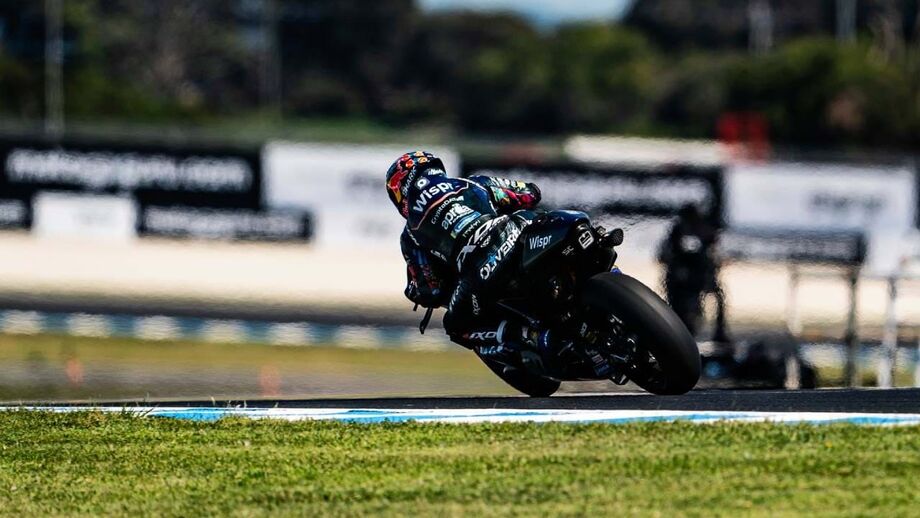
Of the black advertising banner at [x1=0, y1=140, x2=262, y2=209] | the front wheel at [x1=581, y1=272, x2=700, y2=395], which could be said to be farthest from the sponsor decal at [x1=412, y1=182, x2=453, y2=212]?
the black advertising banner at [x1=0, y1=140, x2=262, y2=209]

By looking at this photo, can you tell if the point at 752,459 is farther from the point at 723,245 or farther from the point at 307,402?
the point at 723,245

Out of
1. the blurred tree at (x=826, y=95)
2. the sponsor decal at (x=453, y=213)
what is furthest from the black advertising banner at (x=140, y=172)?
the blurred tree at (x=826, y=95)

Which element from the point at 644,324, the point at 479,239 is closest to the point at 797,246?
the point at 479,239

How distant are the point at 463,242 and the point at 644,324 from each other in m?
1.37

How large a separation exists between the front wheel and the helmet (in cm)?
161

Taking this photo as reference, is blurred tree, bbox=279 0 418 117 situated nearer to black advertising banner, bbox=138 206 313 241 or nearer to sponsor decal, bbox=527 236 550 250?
black advertising banner, bbox=138 206 313 241

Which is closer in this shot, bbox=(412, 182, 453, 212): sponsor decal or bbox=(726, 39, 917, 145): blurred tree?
bbox=(412, 182, 453, 212): sponsor decal

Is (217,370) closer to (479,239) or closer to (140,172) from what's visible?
(140,172)

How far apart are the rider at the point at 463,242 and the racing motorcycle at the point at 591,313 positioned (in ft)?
0.34

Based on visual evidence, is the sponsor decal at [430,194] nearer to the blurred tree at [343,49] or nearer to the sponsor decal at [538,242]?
the sponsor decal at [538,242]

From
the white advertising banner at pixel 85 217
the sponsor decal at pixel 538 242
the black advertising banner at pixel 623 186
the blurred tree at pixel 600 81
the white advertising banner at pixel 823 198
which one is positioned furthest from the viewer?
the blurred tree at pixel 600 81

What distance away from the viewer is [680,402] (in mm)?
8352

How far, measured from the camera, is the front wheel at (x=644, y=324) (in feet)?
25.2

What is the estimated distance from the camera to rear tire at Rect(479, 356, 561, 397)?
8.88m
